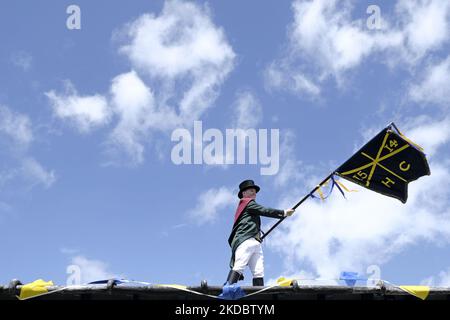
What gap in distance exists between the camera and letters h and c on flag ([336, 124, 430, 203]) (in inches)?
363

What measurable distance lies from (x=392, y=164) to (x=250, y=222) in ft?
8.30

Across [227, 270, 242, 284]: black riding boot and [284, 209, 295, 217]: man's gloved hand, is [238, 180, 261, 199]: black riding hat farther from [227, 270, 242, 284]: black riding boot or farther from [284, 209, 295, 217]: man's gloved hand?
[227, 270, 242, 284]: black riding boot

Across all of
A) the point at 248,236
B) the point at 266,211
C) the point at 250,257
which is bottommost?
the point at 250,257

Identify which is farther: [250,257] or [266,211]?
[266,211]

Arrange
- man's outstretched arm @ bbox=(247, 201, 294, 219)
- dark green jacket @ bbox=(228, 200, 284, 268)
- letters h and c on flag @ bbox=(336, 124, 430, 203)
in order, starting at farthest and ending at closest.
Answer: letters h and c on flag @ bbox=(336, 124, 430, 203)
man's outstretched arm @ bbox=(247, 201, 294, 219)
dark green jacket @ bbox=(228, 200, 284, 268)

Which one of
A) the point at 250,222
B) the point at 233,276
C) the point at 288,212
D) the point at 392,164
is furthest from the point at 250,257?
the point at 392,164

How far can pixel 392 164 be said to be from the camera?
9.27 meters

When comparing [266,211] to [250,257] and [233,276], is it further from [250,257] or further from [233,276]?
[233,276]

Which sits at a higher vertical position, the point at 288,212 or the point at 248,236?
the point at 288,212

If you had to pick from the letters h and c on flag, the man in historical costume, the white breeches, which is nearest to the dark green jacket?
the man in historical costume

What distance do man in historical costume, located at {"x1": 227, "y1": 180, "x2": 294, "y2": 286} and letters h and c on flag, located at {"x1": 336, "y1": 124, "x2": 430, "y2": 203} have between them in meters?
1.54

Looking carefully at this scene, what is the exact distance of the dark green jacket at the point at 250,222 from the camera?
8.50 m
